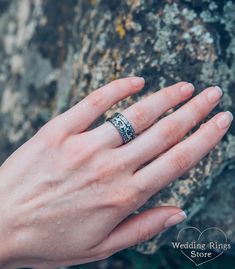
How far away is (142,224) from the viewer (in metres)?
1.87

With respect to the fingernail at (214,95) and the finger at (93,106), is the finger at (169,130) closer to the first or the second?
the fingernail at (214,95)

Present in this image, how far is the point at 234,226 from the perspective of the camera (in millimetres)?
2209

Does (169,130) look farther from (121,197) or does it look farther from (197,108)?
(121,197)

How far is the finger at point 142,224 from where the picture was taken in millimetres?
1861

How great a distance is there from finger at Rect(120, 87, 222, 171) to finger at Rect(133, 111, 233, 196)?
0.13 ft

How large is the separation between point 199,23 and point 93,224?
103 cm

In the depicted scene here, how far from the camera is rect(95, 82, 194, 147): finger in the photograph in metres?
1.83

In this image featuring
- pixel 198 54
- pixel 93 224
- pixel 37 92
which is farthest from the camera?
pixel 37 92

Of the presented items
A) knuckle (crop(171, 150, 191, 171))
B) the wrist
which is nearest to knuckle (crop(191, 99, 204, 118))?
knuckle (crop(171, 150, 191, 171))

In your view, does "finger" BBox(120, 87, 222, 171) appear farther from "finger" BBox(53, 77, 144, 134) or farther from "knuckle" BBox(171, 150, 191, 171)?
"finger" BBox(53, 77, 144, 134)

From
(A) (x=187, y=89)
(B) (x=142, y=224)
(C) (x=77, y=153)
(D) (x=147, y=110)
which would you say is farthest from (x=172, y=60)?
(B) (x=142, y=224)

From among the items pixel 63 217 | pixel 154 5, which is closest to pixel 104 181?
pixel 63 217

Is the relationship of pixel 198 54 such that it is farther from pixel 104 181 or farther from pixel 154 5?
pixel 104 181

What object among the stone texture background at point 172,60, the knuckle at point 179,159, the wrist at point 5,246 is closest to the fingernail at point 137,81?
the stone texture background at point 172,60
